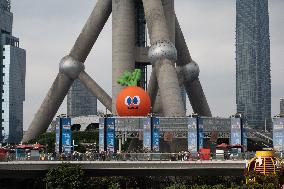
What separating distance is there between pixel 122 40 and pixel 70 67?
583 inches

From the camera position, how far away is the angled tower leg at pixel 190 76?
137500mm

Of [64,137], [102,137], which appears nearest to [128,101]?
[102,137]

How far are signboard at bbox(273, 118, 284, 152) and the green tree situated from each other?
2466 centimetres

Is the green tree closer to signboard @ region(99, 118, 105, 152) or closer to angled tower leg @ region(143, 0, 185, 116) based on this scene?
signboard @ region(99, 118, 105, 152)

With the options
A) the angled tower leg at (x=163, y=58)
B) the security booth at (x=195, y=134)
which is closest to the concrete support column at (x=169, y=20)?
the angled tower leg at (x=163, y=58)

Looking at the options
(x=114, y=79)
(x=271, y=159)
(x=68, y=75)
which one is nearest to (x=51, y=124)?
(x=68, y=75)

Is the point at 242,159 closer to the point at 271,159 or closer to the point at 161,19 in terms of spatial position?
the point at 271,159

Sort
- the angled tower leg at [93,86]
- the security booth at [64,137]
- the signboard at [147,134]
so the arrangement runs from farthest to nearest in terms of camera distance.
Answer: the angled tower leg at [93,86] < the signboard at [147,134] < the security booth at [64,137]

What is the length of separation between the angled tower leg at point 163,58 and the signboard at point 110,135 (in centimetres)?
3054

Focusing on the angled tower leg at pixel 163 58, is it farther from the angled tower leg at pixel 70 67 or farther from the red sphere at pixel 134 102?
the angled tower leg at pixel 70 67

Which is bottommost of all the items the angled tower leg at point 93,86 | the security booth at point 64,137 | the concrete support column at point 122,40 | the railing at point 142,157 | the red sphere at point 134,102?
the railing at point 142,157

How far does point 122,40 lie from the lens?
128 metres

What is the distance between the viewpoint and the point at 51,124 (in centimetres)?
14588

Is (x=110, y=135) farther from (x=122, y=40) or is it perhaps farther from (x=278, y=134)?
(x=122, y=40)
